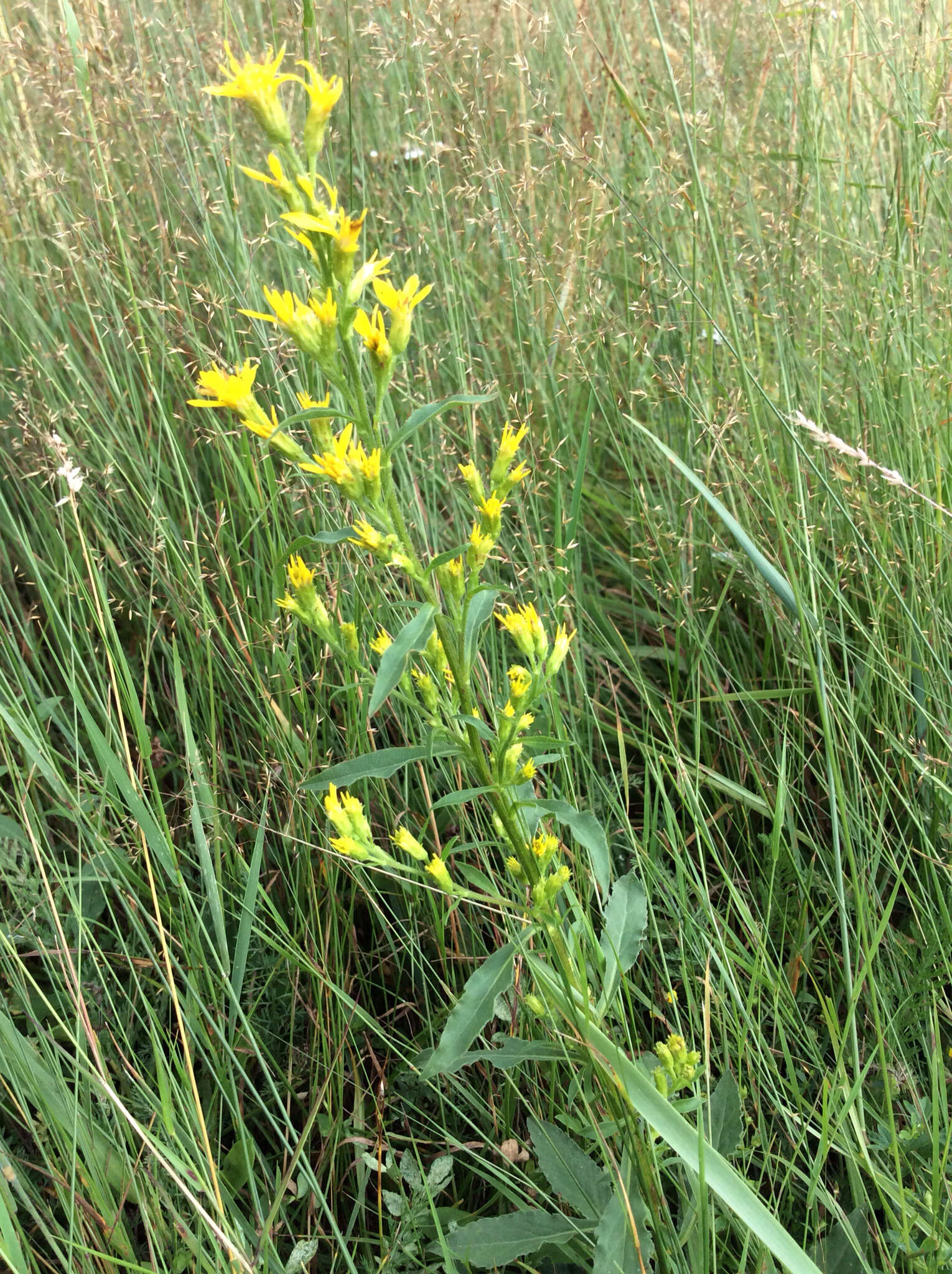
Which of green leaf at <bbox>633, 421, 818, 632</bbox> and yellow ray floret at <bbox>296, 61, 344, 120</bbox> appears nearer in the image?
yellow ray floret at <bbox>296, 61, 344, 120</bbox>

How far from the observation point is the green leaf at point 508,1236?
118 cm

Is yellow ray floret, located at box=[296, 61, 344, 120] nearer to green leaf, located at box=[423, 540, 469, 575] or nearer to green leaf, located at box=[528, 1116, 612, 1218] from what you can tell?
green leaf, located at box=[423, 540, 469, 575]

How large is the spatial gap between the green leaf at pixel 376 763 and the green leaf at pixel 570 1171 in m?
0.48

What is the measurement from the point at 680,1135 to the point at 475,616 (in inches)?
23.5

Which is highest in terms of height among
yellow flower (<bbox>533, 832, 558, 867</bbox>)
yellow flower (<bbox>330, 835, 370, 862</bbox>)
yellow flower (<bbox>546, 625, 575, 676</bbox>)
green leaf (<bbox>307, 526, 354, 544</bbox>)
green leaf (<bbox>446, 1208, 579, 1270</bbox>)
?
green leaf (<bbox>307, 526, 354, 544</bbox>)

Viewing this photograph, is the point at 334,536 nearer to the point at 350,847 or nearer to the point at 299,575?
the point at 299,575

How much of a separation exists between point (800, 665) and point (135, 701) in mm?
1091

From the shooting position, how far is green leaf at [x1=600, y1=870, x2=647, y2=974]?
124 centimetres

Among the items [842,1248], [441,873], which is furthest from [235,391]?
[842,1248]

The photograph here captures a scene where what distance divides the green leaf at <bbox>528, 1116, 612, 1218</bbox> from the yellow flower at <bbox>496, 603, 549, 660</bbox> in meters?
0.58

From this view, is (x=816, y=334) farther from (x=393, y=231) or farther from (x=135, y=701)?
(x=135, y=701)

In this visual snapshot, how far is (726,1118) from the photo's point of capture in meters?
1.24

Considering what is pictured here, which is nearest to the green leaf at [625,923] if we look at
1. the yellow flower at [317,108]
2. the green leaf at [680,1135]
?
the green leaf at [680,1135]

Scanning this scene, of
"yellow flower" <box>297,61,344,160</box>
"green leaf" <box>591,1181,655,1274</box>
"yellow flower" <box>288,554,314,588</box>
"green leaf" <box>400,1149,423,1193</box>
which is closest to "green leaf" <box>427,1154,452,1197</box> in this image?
"green leaf" <box>400,1149,423,1193</box>
